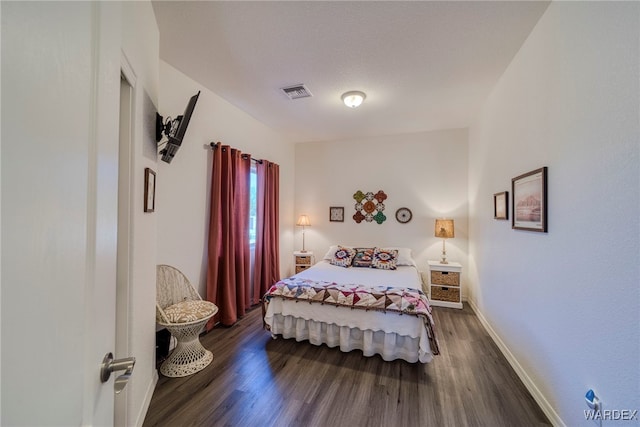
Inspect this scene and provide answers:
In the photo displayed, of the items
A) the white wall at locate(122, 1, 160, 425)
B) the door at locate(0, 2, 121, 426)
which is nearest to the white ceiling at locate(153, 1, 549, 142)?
the white wall at locate(122, 1, 160, 425)

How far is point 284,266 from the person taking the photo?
182 inches

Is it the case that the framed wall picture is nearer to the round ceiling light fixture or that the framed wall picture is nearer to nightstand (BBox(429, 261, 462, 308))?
nightstand (BBox(429, 261, 462, 308))

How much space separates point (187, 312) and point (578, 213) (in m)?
2.84

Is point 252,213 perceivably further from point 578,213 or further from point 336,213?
point 578,213

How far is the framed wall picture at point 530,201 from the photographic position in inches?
68.4

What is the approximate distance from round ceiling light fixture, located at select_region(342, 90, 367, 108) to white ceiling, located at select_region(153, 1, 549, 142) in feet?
0.23

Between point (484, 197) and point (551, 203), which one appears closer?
point (551, 203)

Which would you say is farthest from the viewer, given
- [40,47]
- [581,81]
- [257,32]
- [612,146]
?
[257,32]

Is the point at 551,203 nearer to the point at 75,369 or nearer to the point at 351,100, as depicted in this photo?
the point at 351,100

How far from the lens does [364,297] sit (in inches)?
94.6

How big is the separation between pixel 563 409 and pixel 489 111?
9.21ft

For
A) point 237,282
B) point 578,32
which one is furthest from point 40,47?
point 237,282

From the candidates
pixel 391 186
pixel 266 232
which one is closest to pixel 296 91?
pixel 266 232

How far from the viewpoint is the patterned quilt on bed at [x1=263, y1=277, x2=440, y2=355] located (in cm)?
220
